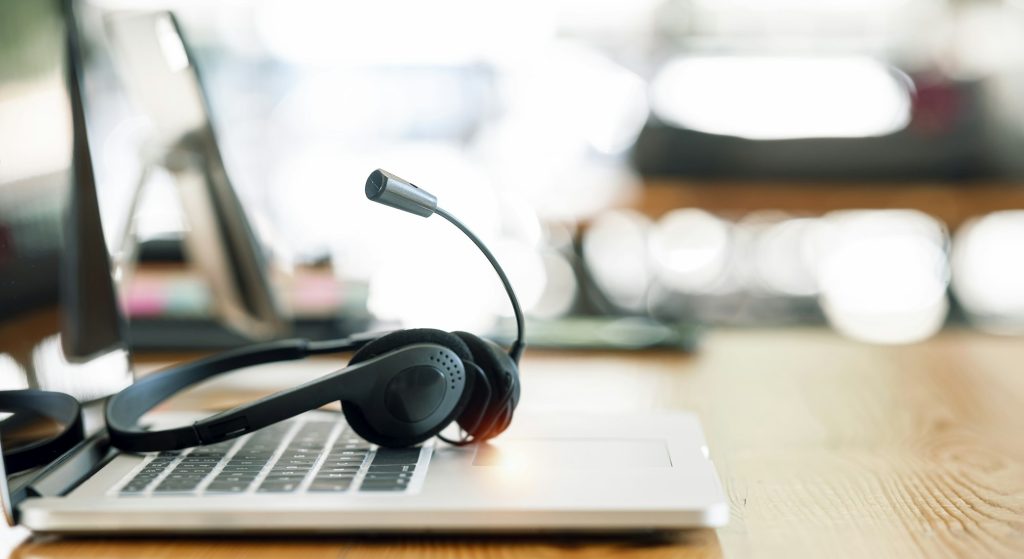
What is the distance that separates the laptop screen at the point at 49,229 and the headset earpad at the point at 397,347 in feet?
0.57

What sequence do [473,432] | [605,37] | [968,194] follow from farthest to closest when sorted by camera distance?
1. [605,37]
2. [968,194]
3. [473,432]

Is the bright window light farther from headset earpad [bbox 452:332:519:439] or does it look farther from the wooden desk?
headset earpad [bbox 452:332:519:439]

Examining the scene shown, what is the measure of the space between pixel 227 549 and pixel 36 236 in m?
0.23

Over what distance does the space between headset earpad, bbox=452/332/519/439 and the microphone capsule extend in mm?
74

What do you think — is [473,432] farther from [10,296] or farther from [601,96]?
[601,96]

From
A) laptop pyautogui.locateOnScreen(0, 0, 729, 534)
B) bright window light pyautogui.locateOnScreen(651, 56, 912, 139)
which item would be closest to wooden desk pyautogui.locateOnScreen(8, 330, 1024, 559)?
laptop pyautogui.locateOnScreen(0, 0, 729, 534)

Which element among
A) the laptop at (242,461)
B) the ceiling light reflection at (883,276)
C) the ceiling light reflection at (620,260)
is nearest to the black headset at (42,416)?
the laptop at (242,461)

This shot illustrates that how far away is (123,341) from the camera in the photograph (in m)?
0.59

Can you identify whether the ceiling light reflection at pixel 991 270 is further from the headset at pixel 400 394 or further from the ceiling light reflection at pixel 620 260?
the headset at pixel 400 394

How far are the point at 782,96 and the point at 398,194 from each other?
2.19 meters

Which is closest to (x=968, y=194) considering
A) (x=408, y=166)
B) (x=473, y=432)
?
(x=408, y=166)

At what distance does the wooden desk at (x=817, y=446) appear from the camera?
40cm

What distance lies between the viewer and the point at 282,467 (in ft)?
1.48

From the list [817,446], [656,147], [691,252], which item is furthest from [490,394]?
[691,252]
